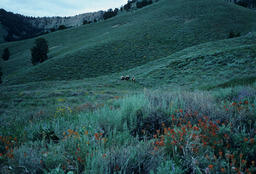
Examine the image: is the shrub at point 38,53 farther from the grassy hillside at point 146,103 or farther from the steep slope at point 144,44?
the grassy hillside at point 146,103

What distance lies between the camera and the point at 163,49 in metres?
31.7

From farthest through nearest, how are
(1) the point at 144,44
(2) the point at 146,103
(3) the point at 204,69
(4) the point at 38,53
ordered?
(4) the point at 38,53 < (1) the point at 144,44 < (3) the point at 204,69 < (2) the point at 146,103

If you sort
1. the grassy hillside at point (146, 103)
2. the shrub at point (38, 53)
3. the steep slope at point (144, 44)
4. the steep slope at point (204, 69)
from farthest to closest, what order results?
1. the shrub at point (38, 53)
2. the steep slope at point (144, 44)
3. the steep slope at point (204, 69)
4. the grassy hillside at point (146, 103)

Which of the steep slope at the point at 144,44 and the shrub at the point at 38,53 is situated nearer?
the steep slope at the point at 144,44

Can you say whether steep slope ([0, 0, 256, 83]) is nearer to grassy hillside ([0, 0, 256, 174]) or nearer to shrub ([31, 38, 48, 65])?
grassy hillside ([0, 0, 256, 174])

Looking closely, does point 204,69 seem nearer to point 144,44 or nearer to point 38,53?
point 144,44

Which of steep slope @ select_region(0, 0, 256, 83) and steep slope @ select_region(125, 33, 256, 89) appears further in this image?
steep slope @ select_region(0, 0, 256, 83)

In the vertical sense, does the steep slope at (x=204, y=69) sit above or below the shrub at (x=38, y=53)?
below

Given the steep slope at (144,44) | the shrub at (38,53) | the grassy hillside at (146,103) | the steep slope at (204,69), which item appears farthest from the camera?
the shrub at (38,53)

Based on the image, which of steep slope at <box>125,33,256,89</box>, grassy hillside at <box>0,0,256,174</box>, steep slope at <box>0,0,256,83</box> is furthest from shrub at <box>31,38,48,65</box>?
steep slope at <box>125,33,256,89</box>

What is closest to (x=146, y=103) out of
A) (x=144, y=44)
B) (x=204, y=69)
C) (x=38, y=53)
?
(x=204, y=69)

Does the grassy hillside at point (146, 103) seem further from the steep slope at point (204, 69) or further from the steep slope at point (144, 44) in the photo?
the steep slope at point (144, 44)

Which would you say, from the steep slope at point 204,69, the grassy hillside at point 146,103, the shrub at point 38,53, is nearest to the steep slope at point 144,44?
the grassy hillside at point 146,103

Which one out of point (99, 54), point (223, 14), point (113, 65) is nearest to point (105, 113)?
point (113, 65)
